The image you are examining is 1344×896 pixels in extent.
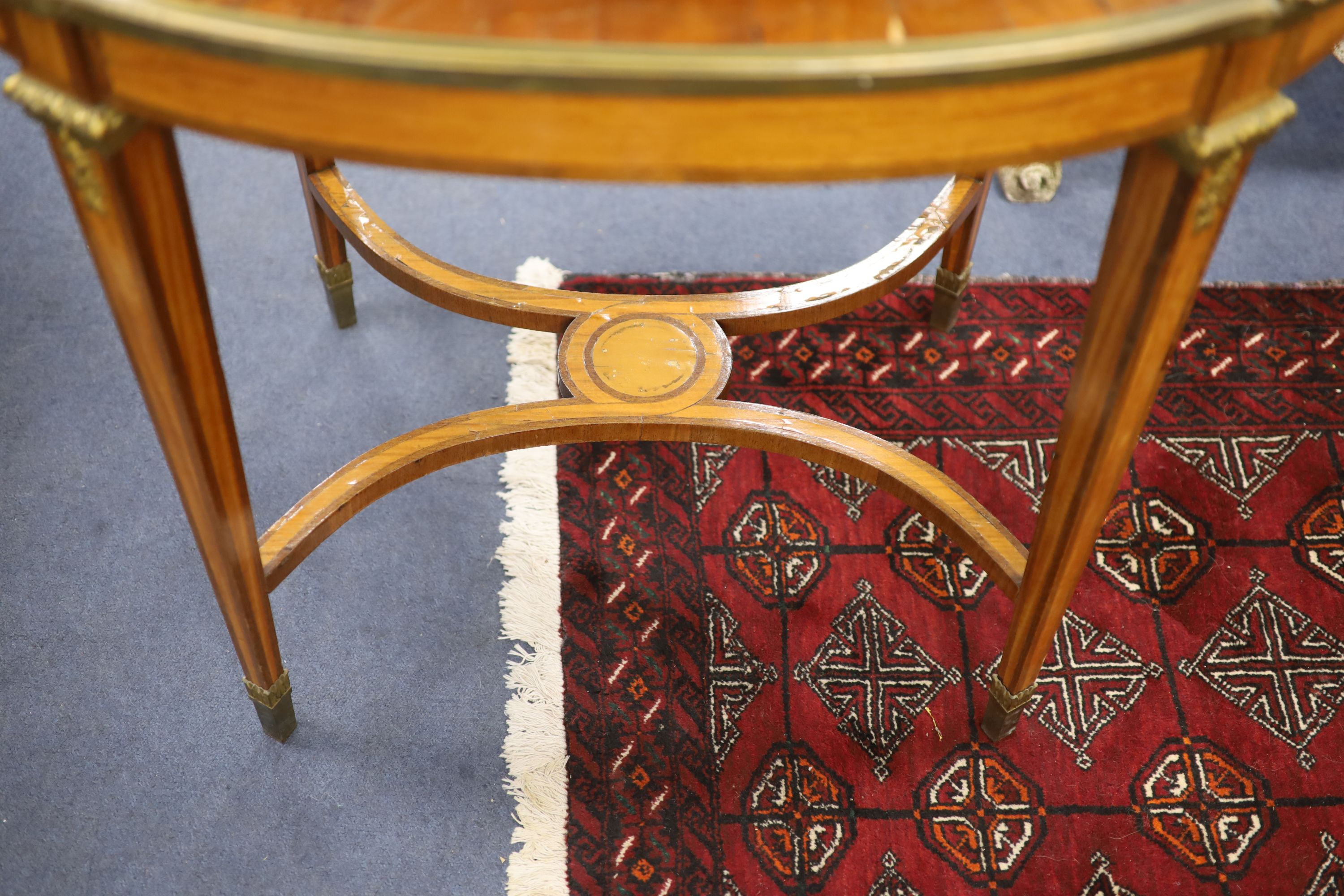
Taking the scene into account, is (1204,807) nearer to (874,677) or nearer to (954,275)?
(874,677)

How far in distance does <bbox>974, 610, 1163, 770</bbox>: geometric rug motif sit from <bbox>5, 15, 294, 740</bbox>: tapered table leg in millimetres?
769

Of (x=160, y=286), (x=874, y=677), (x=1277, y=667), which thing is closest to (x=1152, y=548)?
(x=1277, y=667)

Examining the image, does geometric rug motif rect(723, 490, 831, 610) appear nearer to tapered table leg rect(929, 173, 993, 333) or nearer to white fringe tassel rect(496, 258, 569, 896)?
white fringe tassel rect(496, 258, 569, 896)

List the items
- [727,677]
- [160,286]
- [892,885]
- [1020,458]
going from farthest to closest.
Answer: [1020,458], [727,677], [892,885], [160,286]

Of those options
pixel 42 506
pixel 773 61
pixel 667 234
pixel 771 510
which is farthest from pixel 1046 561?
pixel 42 506

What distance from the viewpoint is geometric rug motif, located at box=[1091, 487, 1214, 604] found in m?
1.43

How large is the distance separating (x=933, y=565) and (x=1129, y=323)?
601 mm

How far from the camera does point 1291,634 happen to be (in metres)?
1.38

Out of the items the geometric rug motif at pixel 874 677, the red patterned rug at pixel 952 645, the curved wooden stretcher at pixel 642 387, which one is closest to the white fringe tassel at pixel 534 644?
the red patterned rug at pixel 952 645

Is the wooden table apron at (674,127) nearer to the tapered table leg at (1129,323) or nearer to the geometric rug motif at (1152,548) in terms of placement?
the tapered table leg at (1129,323)

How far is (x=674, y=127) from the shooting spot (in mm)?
675

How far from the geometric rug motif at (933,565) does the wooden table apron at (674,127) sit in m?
0.28

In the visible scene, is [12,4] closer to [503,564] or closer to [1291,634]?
[503,564]

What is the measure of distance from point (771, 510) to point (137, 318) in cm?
80
